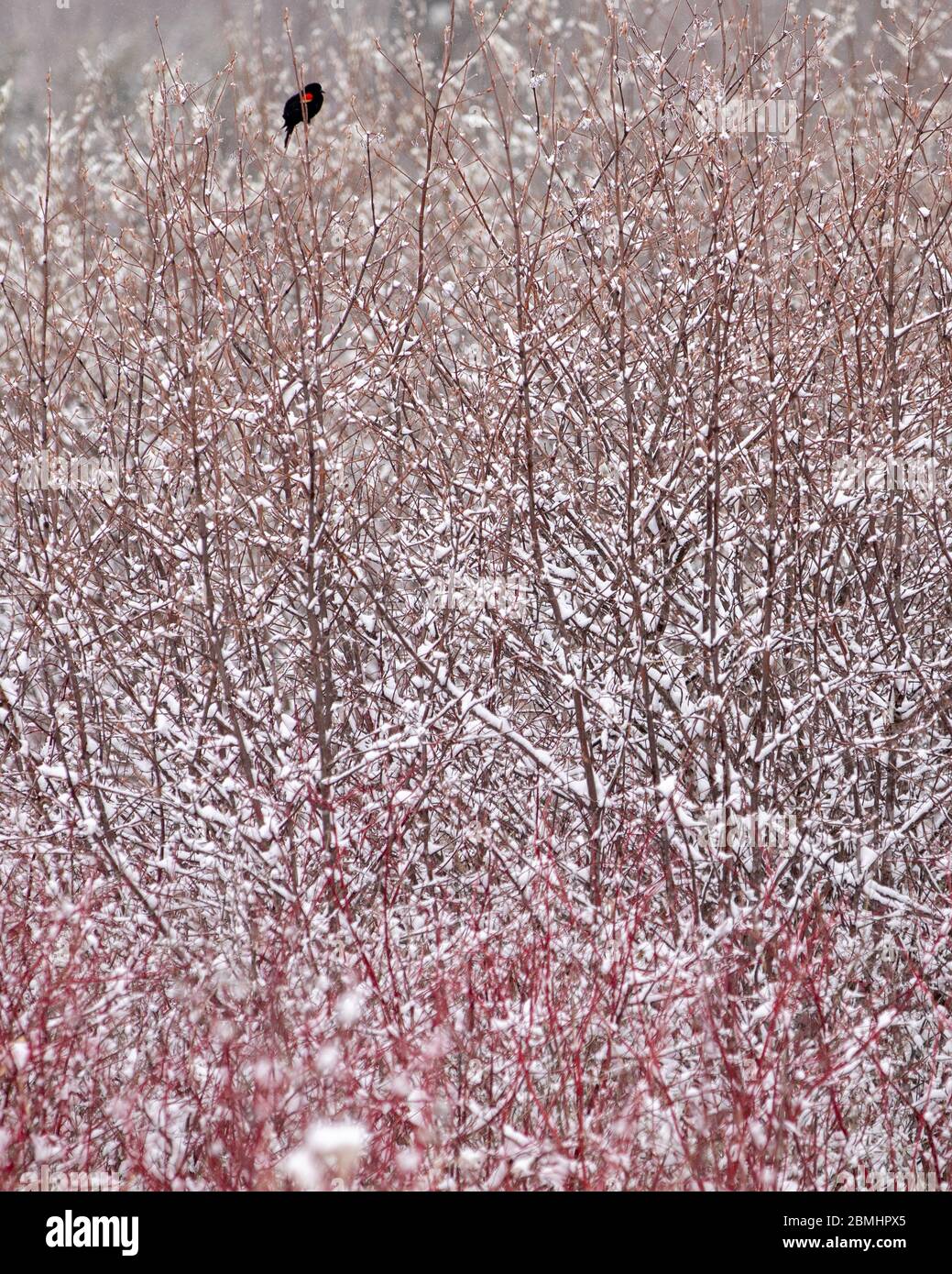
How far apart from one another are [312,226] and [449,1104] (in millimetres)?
3316

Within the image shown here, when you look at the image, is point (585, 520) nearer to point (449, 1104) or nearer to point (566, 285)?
point (566, 285)

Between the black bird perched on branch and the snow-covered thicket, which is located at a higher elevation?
the black bird perched on branch

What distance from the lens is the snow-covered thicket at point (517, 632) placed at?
12.4ft

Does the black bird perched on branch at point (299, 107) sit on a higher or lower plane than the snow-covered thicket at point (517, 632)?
higher

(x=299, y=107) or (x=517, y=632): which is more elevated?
(x=299, y=107)

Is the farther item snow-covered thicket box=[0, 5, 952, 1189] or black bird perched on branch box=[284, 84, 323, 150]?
black bird perched on branch box=[284, 84, 323, 150]

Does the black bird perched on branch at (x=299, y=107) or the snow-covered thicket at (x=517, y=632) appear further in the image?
the black bird perched on branch at (x=299, y=107)

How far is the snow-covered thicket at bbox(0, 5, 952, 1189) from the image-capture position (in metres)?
3.77

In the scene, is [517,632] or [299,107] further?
[517,632]

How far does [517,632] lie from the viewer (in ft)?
16.5

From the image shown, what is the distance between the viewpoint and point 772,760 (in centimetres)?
514

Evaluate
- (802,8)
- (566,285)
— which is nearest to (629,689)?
(566,285)
